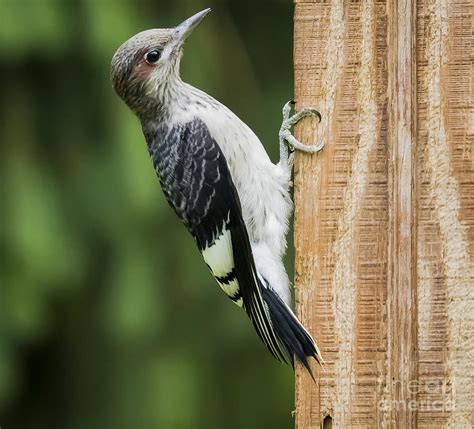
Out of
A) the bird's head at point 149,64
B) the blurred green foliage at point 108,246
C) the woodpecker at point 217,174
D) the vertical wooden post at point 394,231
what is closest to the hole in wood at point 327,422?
the vertical wooden post at point 394,231

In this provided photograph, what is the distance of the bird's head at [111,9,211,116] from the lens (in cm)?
444

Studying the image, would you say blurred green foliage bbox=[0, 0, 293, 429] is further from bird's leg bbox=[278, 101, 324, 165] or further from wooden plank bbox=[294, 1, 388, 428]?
wooden plank bbox=[294, 1, 388, 428]

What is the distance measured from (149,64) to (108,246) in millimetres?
1435

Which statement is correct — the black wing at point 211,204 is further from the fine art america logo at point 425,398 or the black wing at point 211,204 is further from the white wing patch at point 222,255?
the fine art america logo at point 425,398

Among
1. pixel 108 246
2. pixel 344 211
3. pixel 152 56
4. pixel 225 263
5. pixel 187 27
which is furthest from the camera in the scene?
pixel 108 246

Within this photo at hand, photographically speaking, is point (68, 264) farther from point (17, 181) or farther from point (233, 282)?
point (233, 282)

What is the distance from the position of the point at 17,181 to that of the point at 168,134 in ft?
4.20

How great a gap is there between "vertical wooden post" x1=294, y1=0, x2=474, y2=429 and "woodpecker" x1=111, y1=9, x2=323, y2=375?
0.26 metres

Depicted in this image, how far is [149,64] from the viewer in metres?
4.47

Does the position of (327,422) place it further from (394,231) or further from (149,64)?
(149,64)

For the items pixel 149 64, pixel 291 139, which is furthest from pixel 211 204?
pixel 149 64

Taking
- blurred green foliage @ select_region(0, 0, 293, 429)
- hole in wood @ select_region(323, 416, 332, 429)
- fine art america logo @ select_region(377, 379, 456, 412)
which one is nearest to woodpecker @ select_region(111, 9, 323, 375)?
hole in wood @ select_region(323, 416, 332, 429)

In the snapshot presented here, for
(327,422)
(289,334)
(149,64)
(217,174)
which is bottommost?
(327,422)

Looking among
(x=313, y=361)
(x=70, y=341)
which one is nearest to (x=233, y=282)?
(x=313, y=361)
